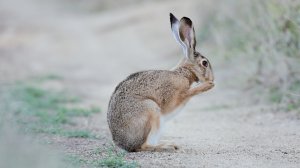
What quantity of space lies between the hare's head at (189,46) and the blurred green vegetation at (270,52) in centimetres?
198

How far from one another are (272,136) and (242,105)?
295cm

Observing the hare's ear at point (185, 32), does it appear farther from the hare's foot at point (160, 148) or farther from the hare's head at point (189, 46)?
the hare's foot at point (160, 148)

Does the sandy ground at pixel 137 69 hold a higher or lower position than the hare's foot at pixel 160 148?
higher

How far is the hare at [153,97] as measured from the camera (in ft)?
22.7

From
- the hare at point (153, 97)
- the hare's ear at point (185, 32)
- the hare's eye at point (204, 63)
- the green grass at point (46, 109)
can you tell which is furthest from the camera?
the green grass at point (46, 109)

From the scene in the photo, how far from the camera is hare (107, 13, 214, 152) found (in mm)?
6910

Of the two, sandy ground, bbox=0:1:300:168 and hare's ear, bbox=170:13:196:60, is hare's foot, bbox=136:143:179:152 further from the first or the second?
hare's ear, bbox=170:13:196:60

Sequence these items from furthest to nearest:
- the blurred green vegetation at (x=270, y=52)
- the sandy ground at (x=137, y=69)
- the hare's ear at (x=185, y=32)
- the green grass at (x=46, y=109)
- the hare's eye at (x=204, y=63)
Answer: the blurred green vegetation at (x=270, y=52), the green grass at (x=46, y=109), the hare's eye at (x=204, y=63), the hare's ear at (x=185, y=32), the sandy ground at (x=137, y=69)

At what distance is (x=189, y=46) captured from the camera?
7699 millimetres

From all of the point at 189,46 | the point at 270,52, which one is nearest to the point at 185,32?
the point at 189,46

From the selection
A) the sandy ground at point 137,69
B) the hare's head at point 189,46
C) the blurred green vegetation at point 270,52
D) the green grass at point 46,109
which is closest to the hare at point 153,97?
the hare's head at point 189,46

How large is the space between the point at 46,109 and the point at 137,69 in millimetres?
6753

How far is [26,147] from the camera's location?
6348mm

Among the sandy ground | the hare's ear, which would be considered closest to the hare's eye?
the hare's ear
